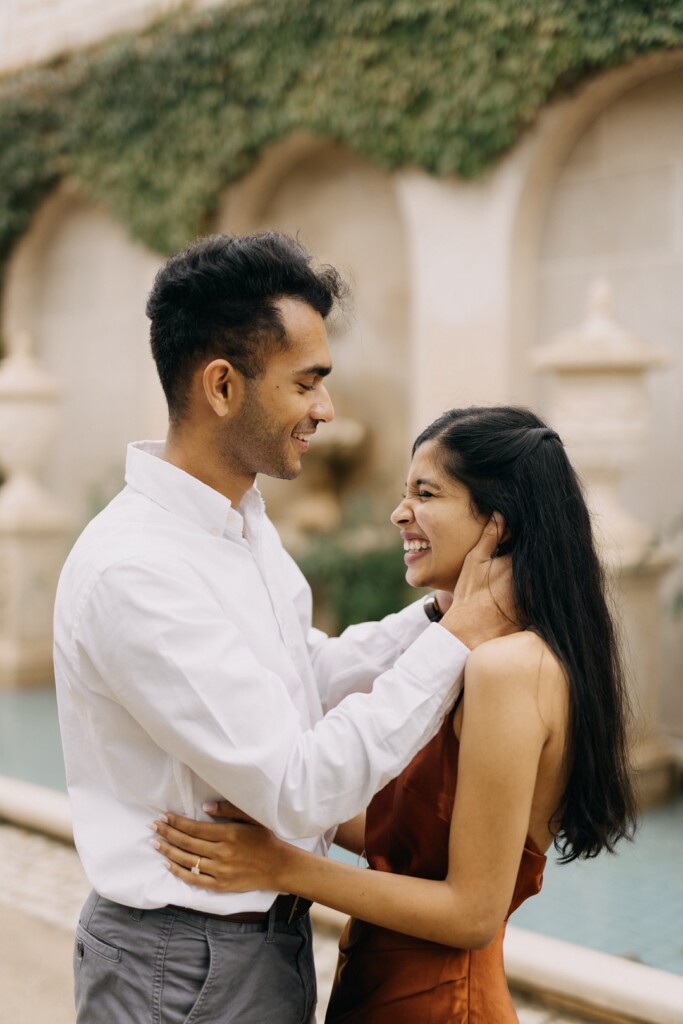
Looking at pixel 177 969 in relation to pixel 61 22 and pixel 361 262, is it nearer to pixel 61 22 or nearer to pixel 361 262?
pixel 361 262

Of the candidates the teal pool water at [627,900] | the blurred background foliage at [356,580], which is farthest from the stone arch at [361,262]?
the teal pool water at [627,900]

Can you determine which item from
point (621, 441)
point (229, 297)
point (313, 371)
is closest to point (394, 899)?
point (313, 371)

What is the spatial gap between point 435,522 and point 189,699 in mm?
561

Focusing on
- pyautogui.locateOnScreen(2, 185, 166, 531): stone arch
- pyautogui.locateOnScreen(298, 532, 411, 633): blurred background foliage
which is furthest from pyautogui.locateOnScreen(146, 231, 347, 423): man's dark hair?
pyautogui.locateOnScreen(2, 185, 166, 531): stone arch

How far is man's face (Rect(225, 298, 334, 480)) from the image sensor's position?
179cm

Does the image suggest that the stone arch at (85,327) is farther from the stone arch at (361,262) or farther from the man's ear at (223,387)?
the man's ear at (223,387)

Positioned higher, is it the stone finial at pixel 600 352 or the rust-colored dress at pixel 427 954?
the stone finial at pixel 600 352

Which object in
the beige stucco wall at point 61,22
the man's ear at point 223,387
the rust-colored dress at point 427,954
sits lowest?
the rust-colored dress at point 427,954

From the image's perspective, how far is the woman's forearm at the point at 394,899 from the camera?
5.45 ft

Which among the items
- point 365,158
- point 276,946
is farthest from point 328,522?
point 276,946

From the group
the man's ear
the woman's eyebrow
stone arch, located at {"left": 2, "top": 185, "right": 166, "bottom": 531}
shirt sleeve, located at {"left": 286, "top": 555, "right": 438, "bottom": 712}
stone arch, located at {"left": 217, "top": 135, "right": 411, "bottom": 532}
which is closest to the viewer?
the man's ear

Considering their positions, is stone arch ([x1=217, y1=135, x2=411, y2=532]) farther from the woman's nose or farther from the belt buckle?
the belt buckle

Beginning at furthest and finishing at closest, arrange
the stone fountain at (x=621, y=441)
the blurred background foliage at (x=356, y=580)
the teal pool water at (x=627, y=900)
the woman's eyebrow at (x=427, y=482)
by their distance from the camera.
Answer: the blurred background foliage at (x=356, y=580)
the stone fountain at (x=621, y=441)
the teal pool water at (x=627, y=900)
the woman's eyebrow at (x=427, y=482)

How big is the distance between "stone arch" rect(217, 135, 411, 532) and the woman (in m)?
6.06
